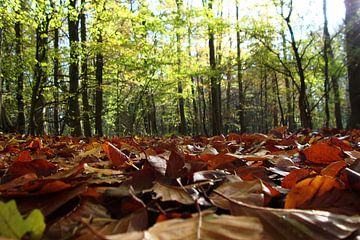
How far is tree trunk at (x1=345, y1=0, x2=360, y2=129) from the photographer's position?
6.51m

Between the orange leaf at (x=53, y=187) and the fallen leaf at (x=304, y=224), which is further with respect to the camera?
the orange leaf at (x=53, y=187)

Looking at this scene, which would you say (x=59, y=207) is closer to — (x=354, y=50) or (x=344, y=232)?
(x=344, y=232)

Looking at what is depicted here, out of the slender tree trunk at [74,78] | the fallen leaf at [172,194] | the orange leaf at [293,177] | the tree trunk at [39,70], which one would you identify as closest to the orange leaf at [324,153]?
the orange leaf at [293,177]

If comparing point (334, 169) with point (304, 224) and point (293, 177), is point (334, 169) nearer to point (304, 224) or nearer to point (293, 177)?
point (293, 177)

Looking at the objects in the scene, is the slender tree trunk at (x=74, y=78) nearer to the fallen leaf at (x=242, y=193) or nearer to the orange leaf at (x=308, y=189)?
the fallen leaf at (x=242, y=193)

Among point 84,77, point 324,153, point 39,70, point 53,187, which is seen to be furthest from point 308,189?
point 84,77

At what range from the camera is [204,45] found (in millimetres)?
31156

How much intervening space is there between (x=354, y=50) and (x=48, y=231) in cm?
716

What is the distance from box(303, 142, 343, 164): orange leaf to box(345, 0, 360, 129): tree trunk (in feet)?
19.6

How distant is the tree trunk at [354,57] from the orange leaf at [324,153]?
5.98 metres

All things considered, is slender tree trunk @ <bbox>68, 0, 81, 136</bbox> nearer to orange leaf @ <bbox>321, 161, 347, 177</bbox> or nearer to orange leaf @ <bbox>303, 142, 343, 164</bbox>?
orange leaf @ <bbox>303, 142, 343, 164</bbox>

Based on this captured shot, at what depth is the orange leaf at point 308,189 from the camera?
610mm

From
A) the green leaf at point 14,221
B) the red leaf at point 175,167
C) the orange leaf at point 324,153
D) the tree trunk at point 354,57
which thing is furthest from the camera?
the tree trunk at point 354,57

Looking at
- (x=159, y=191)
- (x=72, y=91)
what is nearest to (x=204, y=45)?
(x=72, y=91)
